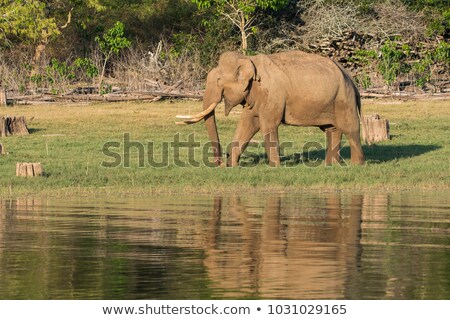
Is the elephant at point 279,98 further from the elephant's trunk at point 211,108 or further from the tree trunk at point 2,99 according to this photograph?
the tree trunk at point 2,99

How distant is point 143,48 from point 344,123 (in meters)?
22.8

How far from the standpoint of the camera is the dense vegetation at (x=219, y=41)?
39906 mm

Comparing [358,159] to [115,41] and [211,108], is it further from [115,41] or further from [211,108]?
[115,41]

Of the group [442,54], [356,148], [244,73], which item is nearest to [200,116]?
[244,73]

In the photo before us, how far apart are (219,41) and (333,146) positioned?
20.3m

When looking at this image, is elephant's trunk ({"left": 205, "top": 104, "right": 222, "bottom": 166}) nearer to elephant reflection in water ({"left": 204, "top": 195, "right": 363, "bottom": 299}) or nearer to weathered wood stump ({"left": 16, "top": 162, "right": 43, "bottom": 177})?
weathered wood stump ({"left": 16, "top": 162, "right": 43, "bottom": 177})

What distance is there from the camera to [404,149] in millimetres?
26609

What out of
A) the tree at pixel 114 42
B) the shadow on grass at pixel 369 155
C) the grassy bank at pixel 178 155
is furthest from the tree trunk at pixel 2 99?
the shadow on grass at pixel 369 155

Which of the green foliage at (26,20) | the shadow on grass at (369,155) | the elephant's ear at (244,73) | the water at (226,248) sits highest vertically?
the green foliage at (26,20)

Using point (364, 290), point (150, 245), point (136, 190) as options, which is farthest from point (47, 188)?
point (364, 290)

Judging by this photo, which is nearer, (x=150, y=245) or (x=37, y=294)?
(x=37, y=294)

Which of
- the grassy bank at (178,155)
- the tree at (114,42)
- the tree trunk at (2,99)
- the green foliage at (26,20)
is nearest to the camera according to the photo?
the grassy bank at (178,155)

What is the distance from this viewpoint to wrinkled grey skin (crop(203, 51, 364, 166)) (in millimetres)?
22719
